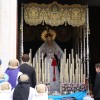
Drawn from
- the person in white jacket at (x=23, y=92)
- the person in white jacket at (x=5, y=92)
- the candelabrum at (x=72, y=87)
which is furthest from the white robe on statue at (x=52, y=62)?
the person in white jacket at (x=23, y=92)

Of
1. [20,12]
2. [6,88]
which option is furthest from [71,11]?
[6,88]

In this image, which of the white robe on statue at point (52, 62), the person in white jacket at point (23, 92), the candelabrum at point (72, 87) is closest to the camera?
the person in white jacket at point (23, 92)

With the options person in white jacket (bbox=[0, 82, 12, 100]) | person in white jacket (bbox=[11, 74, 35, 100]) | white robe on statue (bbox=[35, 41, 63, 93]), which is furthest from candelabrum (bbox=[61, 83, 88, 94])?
person in white jacket (bbox=[11, 74, 35, 100])

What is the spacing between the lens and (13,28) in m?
10.8

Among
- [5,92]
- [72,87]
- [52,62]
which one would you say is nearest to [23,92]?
[5,92]

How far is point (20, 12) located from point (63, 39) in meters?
2.38

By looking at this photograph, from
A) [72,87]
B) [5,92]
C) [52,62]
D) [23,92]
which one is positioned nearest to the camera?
[23,92]

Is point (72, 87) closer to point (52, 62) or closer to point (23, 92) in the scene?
point (52, 62)

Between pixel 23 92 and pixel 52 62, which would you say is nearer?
pixel 23 92

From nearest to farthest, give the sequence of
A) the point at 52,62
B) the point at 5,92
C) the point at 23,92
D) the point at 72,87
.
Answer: the point at 23,92, the point at 5,92, the point at 72,87, the point at 52,62

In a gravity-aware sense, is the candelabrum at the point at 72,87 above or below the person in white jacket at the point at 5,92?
below

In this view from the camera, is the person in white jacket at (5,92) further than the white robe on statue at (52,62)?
No

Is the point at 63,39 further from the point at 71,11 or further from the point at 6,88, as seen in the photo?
the point at 6,88

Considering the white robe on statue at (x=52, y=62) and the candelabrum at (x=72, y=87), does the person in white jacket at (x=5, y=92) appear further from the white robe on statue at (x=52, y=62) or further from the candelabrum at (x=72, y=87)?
the white robe on statue at (x=52, y=62)
